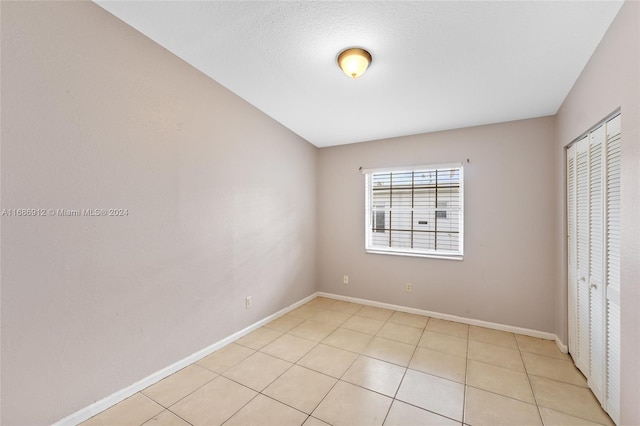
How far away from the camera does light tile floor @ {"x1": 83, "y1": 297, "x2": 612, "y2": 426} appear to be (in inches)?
68.4

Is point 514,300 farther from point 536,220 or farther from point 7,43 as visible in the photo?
point 7,43

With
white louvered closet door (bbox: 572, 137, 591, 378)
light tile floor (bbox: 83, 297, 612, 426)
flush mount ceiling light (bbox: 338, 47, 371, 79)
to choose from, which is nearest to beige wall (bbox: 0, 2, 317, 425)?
light tile floor (bbox: 83, 297, 612, 426)

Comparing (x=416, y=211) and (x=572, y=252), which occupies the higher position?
(x=416, y=211)

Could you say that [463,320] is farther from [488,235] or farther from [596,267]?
[596,267]

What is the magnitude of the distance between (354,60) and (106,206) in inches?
81.9

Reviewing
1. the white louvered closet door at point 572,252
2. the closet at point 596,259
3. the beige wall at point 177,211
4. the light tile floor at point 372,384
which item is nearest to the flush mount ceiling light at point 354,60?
the beige wall at point 177,211

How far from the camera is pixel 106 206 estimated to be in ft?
5.90

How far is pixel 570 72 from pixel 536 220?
1540 millimetres

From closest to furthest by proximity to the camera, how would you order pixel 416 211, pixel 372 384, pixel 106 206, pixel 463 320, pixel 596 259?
pixel 106 206 < pixel 596 259 < pixel 372 384 < pixel 463 320 < pixel 416 211

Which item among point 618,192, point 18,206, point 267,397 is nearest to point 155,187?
point 18,206

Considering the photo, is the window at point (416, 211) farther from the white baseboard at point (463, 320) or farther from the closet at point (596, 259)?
the closet at point (596, 259)

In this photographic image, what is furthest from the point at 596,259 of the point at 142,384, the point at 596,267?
the point at 142,384

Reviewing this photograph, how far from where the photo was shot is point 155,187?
209cm

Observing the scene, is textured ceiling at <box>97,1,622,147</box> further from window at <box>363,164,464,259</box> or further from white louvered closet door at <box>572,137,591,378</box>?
window at <box>363,164,464,259</box>
